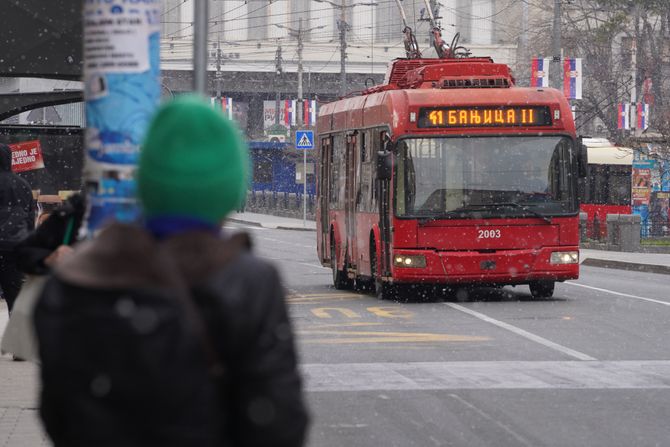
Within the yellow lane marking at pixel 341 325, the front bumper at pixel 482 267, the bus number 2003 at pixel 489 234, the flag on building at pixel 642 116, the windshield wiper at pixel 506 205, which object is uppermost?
the flag on building at pixel 642 116

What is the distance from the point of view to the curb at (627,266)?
3070cm

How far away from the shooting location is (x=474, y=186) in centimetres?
1970

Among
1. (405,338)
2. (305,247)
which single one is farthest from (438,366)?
(305,247)

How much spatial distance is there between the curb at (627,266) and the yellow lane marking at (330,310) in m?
12.7

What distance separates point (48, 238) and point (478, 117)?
13.8 meters

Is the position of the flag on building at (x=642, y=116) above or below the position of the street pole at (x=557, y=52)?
below

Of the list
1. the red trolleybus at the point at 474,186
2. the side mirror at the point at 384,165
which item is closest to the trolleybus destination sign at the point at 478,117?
the red trolleybus at the point at 474,186

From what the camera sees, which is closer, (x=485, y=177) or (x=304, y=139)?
(x=485, y=177)

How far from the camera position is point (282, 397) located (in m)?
3.18

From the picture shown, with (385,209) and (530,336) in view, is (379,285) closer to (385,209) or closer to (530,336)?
(385,209)

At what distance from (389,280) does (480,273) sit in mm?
1214

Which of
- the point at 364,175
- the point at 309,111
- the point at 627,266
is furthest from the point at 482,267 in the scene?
the point at 309,111

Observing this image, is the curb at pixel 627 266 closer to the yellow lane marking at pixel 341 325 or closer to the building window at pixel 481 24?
the yellow lane marking at pixel 341 325

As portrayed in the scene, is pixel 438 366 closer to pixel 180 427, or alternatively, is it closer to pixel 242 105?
pixel 180 427
